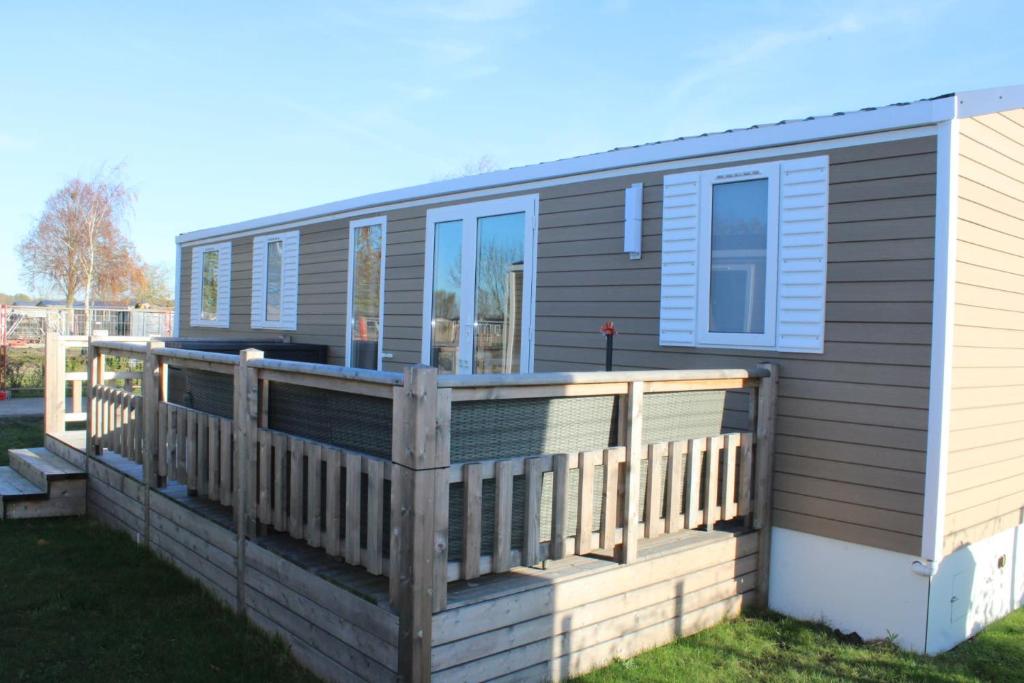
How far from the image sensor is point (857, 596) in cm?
400

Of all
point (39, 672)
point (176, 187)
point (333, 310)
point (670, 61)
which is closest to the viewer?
point (39, 672)

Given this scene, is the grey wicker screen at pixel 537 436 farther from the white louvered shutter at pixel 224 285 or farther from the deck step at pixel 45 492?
the white louvered shutter at pixel 224 285

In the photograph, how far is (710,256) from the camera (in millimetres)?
4645

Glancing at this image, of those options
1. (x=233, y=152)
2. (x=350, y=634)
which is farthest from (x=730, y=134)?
(x=233, y=152)

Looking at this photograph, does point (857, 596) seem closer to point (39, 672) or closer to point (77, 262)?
point (39, 672)

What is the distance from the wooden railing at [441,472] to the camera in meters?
2.73

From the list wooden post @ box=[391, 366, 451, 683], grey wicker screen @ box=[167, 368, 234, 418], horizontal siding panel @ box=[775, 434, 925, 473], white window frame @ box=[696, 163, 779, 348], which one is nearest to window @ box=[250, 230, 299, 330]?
grey wicker screen @ box=[167, 368, 234, 418]

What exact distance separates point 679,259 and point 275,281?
5.52m

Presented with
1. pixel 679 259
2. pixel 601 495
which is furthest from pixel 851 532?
pixel 679 259

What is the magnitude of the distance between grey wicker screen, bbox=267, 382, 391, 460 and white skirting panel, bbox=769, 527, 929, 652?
8.25 ft

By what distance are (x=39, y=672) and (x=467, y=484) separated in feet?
6.71

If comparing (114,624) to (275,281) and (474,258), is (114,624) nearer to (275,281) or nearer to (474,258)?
(474,258)

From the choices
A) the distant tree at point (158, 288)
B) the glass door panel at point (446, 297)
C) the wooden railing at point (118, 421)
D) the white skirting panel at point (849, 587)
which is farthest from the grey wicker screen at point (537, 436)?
the distant tree at point (158, 288)

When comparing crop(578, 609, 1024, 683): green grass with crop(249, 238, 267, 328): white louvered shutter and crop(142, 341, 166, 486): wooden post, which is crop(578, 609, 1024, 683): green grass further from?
crop(249, 238, 267, 328): white louvered shutter
